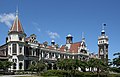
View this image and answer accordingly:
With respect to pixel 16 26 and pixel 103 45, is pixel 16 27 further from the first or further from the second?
pixel 103 45

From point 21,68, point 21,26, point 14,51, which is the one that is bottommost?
point 21,68

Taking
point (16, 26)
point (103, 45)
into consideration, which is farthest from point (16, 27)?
point (103, 45)

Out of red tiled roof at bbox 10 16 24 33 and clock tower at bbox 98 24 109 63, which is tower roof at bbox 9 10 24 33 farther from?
clock tower at bbox 98 24 109 63

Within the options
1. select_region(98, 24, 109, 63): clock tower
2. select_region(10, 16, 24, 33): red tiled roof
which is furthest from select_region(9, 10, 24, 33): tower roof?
select_region(98, 24, 109, 63): clock tower

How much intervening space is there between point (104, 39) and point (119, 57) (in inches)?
1716

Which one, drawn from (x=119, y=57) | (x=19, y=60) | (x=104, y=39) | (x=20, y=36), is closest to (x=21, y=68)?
(x=19, y=60)

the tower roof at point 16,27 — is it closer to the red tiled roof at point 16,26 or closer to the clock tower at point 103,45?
the red tiled roof at point 16,26

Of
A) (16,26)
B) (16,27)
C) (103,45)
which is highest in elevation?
(16,26)

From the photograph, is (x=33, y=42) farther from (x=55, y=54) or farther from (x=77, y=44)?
(x=77, y=44)

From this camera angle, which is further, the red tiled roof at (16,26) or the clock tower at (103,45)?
the clock tower at (103,45)

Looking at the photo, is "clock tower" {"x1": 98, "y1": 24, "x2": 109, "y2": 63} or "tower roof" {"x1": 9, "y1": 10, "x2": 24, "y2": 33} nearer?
"tower roof" {"x1": 9, "y1": 10, "x2": 24, "y2": 33}

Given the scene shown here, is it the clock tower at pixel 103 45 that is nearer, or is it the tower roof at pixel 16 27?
the tower roof at pixel 16 27

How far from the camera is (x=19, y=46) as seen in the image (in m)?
74.4

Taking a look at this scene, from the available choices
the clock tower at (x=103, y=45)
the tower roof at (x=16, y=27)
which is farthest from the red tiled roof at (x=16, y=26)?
the clock tower at (x=103, y=45)
